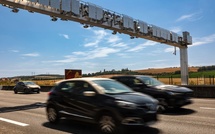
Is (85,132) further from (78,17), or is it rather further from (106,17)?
(106,17)

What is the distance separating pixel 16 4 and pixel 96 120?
11.7m

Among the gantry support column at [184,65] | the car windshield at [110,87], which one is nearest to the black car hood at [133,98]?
the car windshield at [110,87]

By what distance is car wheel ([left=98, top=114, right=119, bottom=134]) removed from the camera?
23.5 ft

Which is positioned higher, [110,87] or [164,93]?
[110,87]

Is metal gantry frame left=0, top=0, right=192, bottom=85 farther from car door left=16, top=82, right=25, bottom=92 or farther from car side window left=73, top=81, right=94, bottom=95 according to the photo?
car door left=16, top=82, right=25, bottom=92

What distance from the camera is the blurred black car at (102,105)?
7055 mm

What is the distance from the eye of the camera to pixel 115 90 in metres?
8.16

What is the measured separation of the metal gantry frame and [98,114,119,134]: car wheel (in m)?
11.6

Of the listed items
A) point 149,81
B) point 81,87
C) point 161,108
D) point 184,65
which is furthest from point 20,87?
point 81,87

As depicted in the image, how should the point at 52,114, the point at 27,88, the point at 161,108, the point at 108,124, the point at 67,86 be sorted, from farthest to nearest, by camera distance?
the point at 27,88 < the point at 161,108 < the point at 52,114 < the point at 67,86 < the point at 108,124

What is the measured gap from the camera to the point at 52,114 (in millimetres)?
9570

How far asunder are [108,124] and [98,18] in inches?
628

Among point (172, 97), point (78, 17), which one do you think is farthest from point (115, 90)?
point (78, 17)

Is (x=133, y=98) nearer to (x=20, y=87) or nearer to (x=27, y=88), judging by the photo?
(x=27, y=88)
